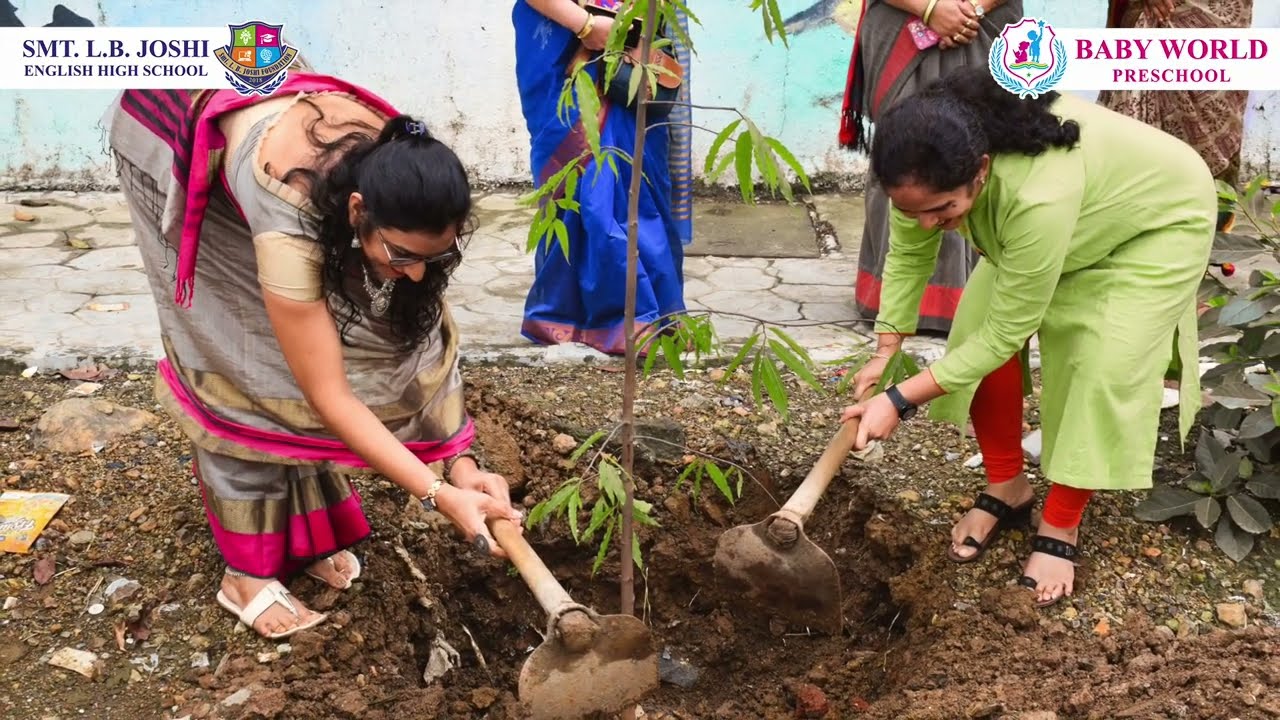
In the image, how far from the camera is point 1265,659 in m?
2.39

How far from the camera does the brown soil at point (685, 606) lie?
→ 2.42m

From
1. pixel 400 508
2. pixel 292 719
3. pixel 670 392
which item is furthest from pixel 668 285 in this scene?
pixel 292 719

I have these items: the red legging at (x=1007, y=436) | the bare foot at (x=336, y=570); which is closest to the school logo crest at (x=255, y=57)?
the bare foot at (x=336, y=570)

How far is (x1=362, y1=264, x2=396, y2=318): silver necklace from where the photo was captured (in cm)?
222

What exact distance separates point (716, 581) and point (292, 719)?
3.40ft

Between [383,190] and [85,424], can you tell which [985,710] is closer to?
[383,190]

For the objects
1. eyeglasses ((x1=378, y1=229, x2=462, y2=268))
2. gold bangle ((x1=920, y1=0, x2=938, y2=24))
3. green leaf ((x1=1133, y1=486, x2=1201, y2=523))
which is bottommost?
green leaf ((x1=1133, y1=486, x2=1201, y2=523))

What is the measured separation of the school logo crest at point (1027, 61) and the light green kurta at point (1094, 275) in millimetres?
72

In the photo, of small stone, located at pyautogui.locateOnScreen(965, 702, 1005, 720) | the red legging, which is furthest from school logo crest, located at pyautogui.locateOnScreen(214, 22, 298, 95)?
small stone, located at pyautogui.locateOnScreen(965, 702, 1005, 720)

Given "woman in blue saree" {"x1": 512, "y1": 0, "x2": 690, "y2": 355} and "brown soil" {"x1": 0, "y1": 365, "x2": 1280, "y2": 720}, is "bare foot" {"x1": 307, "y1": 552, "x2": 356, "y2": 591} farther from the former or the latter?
"woman in blue saree" {"x1": 512, "y1": 0, "x2": 690, "y2": 355}

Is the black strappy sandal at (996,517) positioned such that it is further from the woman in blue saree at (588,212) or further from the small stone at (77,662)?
the small stone at (77,662)

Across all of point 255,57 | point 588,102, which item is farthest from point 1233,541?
point 255,57

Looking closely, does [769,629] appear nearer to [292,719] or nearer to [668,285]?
[292,719]

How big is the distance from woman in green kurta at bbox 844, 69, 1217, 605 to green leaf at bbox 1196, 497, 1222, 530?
0.20 metres
